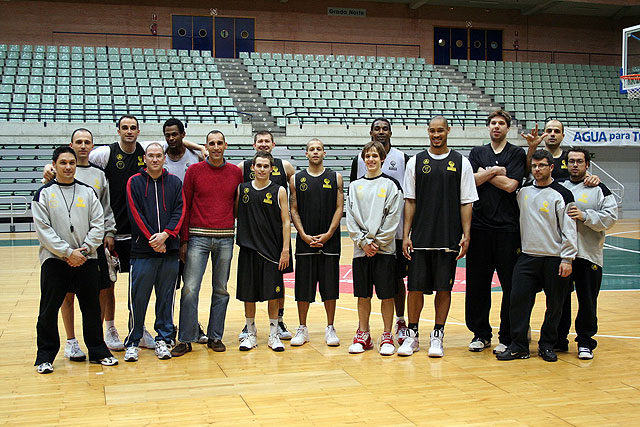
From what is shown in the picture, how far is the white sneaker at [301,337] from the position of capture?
5.67 meters

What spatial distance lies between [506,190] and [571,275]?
2.86 feet

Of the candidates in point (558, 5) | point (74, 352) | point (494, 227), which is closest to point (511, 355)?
point (494, 227)

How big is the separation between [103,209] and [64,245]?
629mm

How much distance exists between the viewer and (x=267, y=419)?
12.6ft

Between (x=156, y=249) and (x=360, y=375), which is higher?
(x=156, y=249)

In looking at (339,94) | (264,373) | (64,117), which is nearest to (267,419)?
(264,373)

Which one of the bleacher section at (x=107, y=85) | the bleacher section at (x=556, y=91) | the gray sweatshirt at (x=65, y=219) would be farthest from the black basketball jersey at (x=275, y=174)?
the bleacher section at (x=556, y=91)

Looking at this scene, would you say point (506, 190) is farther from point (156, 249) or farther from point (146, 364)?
point (146, 364)

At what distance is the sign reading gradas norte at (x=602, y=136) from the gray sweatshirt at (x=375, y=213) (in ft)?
53.9

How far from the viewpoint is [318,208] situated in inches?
225

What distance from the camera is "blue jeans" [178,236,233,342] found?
5484 millimetres

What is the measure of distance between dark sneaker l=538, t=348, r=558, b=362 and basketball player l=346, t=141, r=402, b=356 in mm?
1173

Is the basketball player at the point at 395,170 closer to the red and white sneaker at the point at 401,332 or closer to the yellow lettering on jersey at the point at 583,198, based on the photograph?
the red and white sneaker at the point at 401,332

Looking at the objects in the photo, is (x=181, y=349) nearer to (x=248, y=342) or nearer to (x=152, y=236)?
(x=248, y=342)
